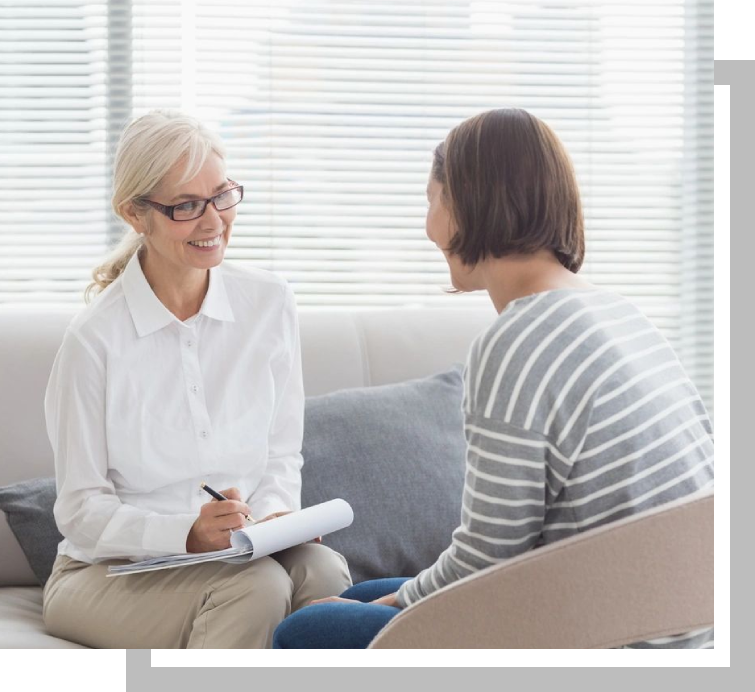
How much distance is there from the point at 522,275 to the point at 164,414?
29.8 inches

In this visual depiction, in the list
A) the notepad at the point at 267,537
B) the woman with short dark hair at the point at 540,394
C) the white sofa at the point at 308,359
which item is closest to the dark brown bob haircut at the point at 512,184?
the woman with short dark hair at the point at 540,394

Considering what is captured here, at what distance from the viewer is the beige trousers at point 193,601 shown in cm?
139

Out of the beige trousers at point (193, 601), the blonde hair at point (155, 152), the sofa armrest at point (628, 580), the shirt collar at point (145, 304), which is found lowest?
the beige trousers at point (193, 601)

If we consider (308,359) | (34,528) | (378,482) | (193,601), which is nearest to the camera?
(193,601)

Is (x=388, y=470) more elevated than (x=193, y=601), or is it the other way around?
(x=388, y=470)

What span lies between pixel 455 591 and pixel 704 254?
7.04ft

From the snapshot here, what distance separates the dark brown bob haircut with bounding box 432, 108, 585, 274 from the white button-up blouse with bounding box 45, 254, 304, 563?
0.70 meters

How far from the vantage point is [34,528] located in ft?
5.81

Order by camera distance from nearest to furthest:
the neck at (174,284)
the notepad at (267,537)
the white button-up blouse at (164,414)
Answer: the notepad at (267,537), the white button-up blouse at (164,414), the neck at (174,284)

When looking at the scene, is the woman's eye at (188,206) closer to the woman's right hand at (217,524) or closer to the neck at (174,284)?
the neck at (174,284)

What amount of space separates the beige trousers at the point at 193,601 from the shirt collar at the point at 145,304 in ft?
1.36

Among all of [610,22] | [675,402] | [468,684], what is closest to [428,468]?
[675,402]

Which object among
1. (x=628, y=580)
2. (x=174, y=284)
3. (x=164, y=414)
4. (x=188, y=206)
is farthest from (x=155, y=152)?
(x=628, y=580)

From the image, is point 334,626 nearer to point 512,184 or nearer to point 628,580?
point 628,580
